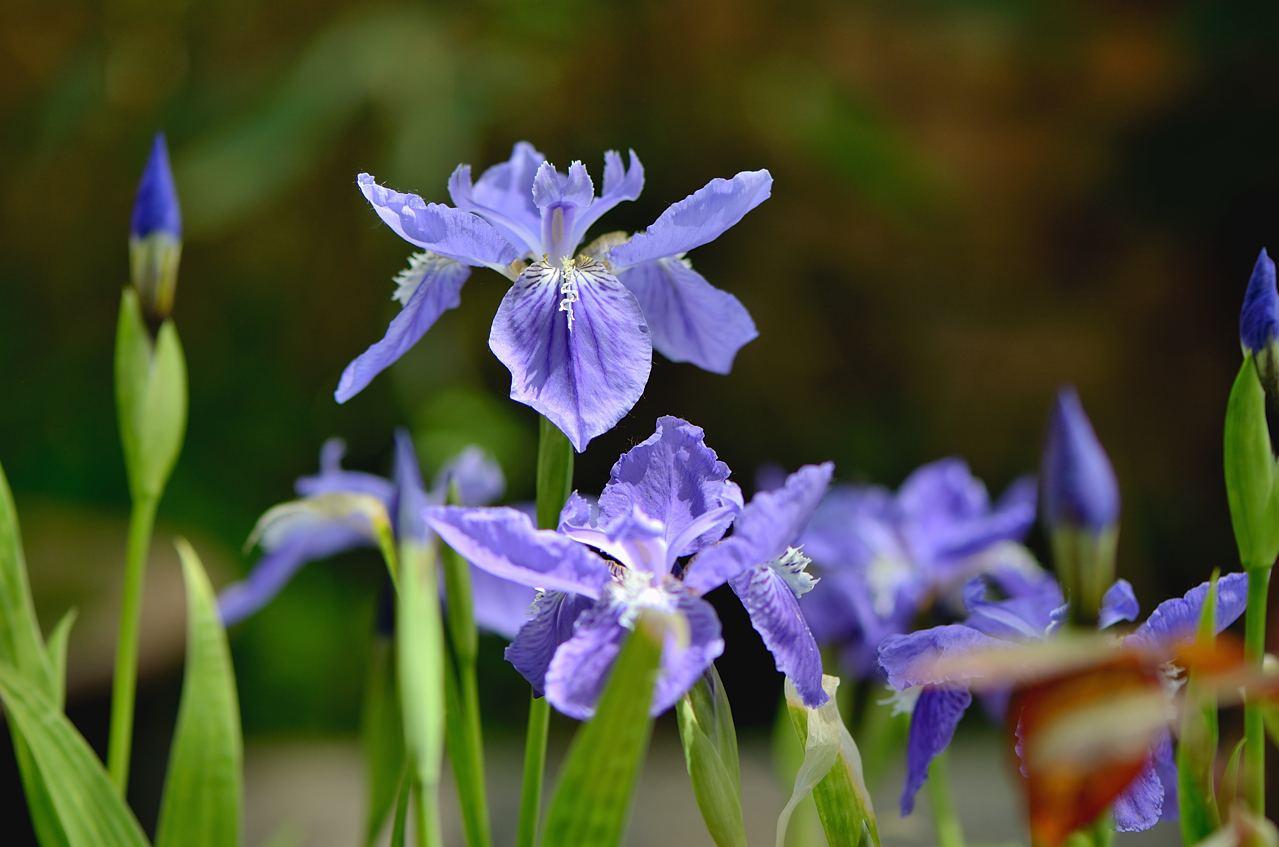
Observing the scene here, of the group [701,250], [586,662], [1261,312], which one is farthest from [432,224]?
[701,250]

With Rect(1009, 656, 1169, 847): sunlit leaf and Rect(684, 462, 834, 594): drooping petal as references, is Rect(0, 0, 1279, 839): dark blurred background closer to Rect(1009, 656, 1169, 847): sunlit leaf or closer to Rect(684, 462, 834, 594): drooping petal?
Rect(684, 462, 834, 594): drooping petal

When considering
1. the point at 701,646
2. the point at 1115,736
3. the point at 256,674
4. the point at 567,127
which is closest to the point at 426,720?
the point at 701,646

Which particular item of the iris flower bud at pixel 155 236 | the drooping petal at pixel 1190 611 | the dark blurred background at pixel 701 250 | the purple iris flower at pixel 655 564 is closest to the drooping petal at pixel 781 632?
the purple iris flower at pixel 655 564

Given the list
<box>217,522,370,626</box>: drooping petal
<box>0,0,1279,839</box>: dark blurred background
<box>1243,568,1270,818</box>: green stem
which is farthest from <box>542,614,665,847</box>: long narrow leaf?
<box>0,0,1279,839</box>: dark blurred background

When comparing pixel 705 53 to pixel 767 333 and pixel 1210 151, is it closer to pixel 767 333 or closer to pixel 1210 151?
pixel 767 333

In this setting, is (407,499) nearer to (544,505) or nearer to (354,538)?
(544,505)

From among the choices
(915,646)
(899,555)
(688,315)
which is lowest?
(899,555)

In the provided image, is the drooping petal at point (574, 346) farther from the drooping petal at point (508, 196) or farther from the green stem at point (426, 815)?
the green stem at point (426, 815)
